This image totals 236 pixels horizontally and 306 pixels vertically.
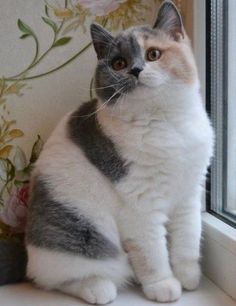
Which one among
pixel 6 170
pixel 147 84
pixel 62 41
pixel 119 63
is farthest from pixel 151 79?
pixel 6 170

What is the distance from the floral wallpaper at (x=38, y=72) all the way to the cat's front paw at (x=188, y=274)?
51 cm

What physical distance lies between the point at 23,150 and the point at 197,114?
552 mm

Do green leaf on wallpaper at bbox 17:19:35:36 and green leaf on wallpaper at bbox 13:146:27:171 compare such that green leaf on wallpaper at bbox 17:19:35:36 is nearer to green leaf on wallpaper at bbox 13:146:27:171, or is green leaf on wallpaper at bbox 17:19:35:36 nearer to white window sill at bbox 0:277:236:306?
green leaf on wallpaper at bbox 13:146:27:171

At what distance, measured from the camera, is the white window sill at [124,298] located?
0.98 metres

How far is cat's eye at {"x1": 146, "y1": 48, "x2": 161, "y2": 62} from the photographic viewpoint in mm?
965

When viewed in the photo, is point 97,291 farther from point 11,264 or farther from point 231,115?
point 231,115

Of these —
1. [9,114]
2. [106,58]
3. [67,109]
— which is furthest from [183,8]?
[9,114]

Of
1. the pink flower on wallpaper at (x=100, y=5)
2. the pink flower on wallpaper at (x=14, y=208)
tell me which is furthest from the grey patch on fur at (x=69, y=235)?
the pink flower on wallpaper at (x=100, y=5)

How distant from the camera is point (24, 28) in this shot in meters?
1.22

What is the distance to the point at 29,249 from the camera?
1055 mm

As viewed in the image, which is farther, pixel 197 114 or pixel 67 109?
pixel 67 109

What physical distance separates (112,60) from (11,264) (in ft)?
2.00

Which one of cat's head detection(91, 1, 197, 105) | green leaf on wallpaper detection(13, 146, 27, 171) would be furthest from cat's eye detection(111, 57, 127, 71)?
green leaf on wallpaper detection(13, 146, 27, 171)

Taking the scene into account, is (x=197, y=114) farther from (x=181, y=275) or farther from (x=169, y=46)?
(x=181, y=275)
